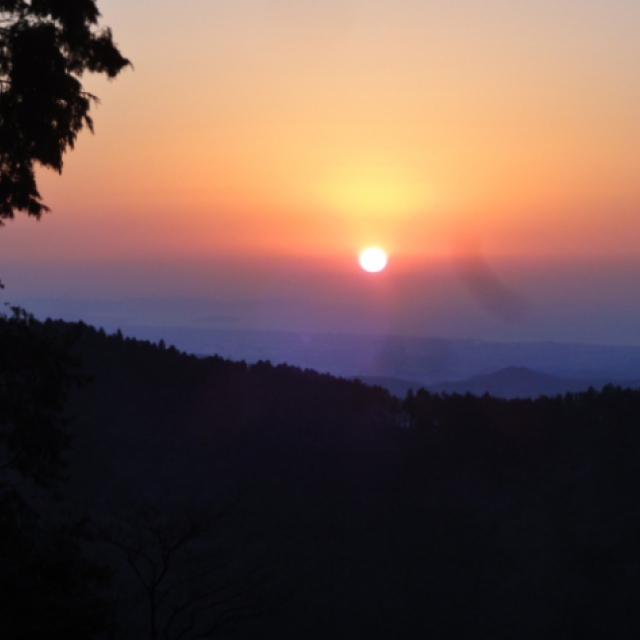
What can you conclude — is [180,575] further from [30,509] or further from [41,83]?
[41,83]

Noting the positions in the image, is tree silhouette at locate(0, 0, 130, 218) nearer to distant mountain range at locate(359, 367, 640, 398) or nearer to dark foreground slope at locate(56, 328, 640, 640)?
dark foreground slope at locate(56, 328, 640, 640)

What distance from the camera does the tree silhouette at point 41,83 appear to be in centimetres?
938

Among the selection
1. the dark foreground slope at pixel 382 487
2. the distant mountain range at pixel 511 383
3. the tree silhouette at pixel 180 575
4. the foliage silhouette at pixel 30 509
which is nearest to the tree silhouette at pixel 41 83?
the foliage silhouette at pixel 30 509

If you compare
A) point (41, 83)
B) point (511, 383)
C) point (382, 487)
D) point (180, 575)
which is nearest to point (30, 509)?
point (41, 83)

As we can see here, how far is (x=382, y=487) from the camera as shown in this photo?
38.9 m

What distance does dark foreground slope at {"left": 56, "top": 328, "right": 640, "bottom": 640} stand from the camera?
2917cm

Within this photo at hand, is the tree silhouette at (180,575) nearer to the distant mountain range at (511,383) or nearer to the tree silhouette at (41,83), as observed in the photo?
the tree silhouette at (41,83)

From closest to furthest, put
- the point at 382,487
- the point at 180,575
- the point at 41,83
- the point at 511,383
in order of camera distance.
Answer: the point at 41,83 < the point at 180,575 < the point at 382,487 < the point at 511,383

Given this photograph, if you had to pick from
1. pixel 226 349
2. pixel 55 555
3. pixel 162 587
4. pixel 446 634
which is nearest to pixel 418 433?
pixel 446 634

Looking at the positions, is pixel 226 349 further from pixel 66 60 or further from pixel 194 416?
pixel 66 60

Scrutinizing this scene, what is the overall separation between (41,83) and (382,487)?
32.0 meters

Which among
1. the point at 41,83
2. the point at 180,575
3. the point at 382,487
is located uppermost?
the point at 41,83

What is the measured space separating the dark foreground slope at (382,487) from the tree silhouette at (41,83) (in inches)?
624

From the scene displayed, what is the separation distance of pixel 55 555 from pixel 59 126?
17.7 feet
